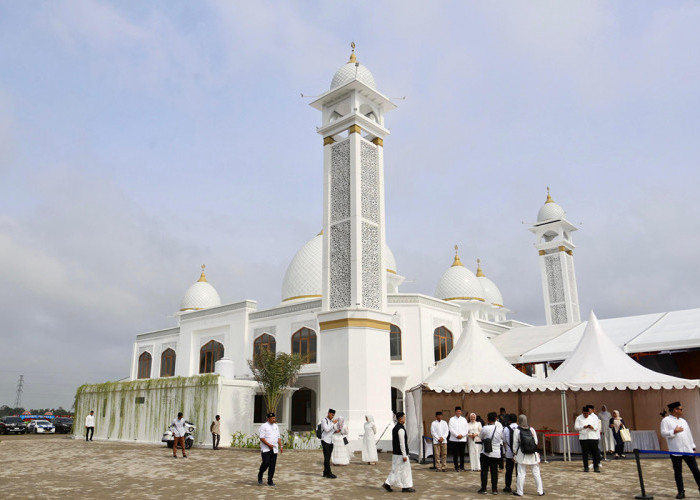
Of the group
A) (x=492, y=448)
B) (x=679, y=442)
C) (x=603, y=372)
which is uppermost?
(x=603, y=372)

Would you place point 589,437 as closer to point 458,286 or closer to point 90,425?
point 90,425

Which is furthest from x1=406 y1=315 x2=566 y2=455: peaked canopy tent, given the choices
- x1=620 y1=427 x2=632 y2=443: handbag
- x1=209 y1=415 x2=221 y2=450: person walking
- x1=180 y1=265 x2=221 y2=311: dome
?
x1=180 y1=265 x2=221 y2=311: dome

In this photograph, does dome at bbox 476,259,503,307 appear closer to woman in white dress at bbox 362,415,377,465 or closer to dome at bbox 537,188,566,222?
dome at bbox 537,188,566,222

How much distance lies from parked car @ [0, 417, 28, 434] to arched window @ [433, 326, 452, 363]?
20823 millimetres

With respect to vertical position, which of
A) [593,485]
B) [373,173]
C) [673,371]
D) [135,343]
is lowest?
[593,485]

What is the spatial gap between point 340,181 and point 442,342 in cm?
955

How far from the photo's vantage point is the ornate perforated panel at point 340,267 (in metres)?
17.8

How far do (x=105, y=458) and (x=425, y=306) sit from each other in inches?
565

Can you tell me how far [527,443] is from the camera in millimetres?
7875

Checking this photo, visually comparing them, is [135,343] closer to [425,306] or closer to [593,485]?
[425,306]

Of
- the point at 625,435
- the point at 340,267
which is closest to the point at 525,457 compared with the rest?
the point at 625,435

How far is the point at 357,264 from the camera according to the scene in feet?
57.8

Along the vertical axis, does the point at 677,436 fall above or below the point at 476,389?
below

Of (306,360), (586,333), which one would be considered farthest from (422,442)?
(306,360)
